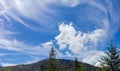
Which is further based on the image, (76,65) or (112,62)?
(76,65)

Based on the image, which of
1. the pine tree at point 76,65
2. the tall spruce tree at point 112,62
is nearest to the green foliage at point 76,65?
the pine tree at point 76,65

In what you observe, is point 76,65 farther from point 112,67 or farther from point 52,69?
point 112,67

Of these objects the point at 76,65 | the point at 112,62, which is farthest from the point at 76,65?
the point at 112,62

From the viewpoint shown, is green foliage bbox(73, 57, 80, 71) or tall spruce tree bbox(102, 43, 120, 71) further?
green foliage bbox(73, 57, 80, 71)

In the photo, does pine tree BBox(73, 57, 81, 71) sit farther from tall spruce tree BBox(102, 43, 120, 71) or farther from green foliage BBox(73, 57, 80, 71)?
tall spruce tree BBox(102, 43, 120, 71)

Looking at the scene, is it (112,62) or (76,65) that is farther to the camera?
(76,65)

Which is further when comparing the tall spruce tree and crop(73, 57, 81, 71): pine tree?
crop(73, 57, 81, 71): pine tree

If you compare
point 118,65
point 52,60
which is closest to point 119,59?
point 118,65

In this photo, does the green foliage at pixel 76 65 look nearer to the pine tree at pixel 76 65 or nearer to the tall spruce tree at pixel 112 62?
the pine tree at pixel 76 65

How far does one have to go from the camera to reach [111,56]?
36188 millimetres

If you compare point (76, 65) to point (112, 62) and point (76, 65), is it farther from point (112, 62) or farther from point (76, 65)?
point (112, 62)

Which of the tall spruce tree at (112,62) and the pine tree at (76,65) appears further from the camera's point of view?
the pine tree at (76,65)

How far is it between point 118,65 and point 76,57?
19.9m

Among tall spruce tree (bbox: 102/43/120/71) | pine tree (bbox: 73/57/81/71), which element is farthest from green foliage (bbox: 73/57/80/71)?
tall spruce tree (bbox: 102/43/120/71)
